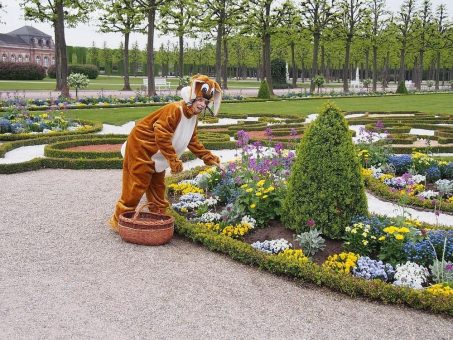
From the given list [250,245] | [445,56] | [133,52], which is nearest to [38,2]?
[250,245]

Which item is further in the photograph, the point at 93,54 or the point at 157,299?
the point at 93,54

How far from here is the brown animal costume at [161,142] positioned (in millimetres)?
5289

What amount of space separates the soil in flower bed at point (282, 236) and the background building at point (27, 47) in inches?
3003

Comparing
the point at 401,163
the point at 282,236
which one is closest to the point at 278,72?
the point at 401,163

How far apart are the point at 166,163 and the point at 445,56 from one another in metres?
56.1

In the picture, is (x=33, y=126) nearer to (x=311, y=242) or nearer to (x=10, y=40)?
(x=311, y=242)

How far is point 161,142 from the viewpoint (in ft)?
17.2

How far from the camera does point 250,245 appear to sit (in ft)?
16.3

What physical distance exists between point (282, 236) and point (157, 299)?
1723 millimetres

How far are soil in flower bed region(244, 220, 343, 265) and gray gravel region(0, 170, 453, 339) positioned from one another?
504mm

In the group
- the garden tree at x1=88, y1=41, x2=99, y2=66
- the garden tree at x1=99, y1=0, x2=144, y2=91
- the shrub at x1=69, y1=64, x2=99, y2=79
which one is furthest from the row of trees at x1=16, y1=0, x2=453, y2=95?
the garden tree at x1=88, y1=41, x2=99, y2=66

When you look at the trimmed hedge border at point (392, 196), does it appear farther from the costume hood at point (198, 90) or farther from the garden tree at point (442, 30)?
the garden tree at point (442, 30)

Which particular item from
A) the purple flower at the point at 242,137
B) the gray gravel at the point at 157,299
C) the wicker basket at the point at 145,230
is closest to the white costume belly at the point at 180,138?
the wicker basket at the point at 145,230

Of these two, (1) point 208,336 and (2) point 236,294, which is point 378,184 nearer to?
(2) point 236,294
